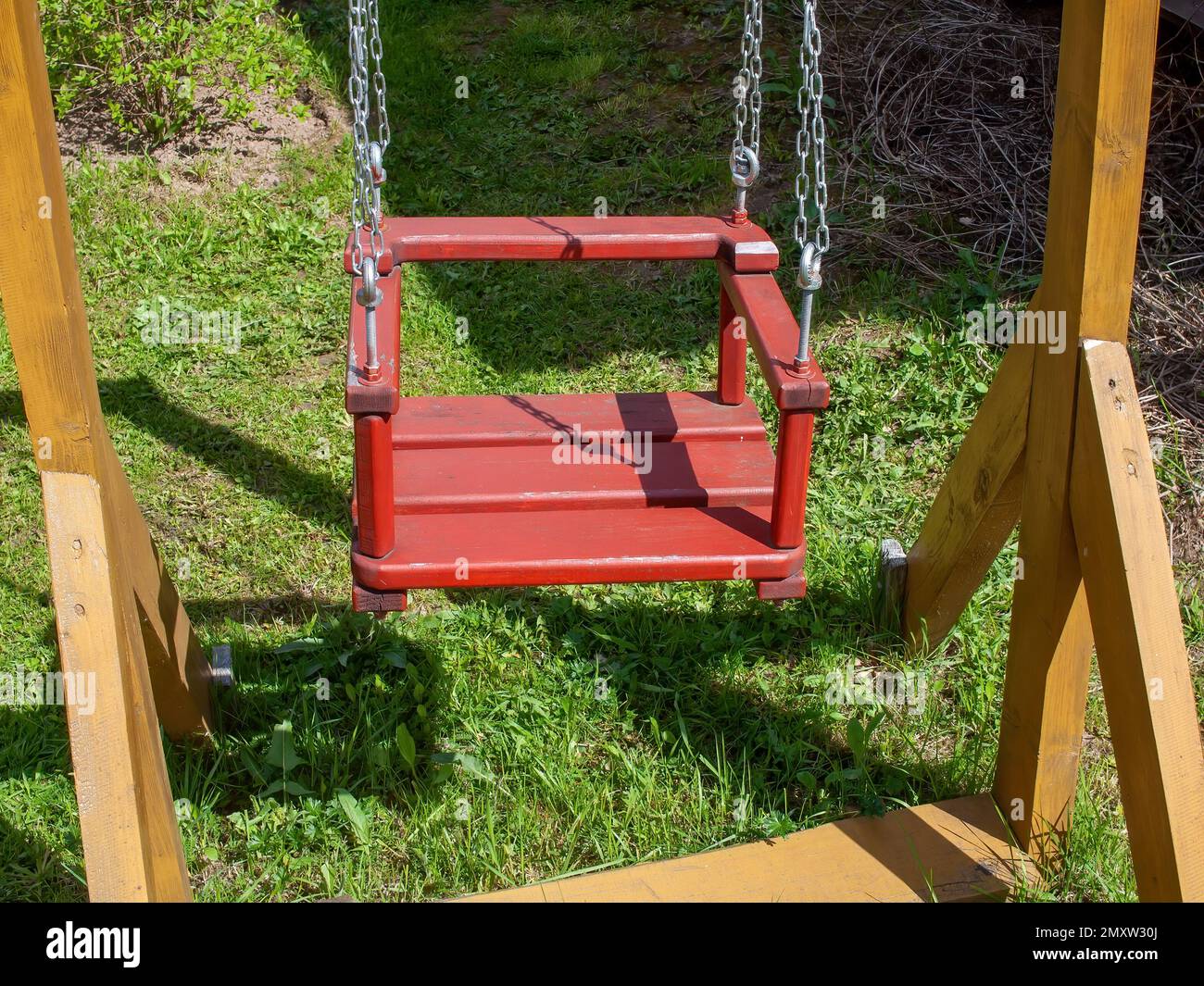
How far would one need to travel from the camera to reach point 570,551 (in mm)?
2652

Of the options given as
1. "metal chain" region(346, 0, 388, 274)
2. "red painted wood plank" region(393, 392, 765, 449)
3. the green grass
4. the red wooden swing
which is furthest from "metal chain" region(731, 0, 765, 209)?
the green grass

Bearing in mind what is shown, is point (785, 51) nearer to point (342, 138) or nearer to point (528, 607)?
point (342, 138)

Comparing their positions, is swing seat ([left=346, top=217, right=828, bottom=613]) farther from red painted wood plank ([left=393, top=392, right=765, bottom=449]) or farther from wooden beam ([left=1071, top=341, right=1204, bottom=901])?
wooden beam ([left=1071, top=341, right=1204, bottom=901])

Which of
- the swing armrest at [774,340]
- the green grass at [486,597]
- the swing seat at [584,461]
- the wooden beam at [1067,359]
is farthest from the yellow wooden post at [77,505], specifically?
the wooden beam at [1067,359]

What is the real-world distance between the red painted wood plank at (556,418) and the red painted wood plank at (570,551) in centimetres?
37

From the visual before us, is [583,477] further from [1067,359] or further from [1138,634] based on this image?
[1138,634]

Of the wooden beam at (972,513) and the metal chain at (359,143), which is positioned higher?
the metal chain at (359,143)

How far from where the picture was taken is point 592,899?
2.75 metres

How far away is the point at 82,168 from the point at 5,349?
1272mm

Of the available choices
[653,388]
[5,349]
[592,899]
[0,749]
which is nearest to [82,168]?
[5,349]

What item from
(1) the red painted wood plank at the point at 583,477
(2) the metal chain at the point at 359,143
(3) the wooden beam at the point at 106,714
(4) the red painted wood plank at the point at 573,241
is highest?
(2) the metal chain at the point at 359,143

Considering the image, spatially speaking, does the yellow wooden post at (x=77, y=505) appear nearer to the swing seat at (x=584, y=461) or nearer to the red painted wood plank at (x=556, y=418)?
the swing seat at (x=584, y=461)

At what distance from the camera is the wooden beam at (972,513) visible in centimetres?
286

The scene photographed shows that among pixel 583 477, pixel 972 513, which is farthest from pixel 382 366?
pixel 972 513
